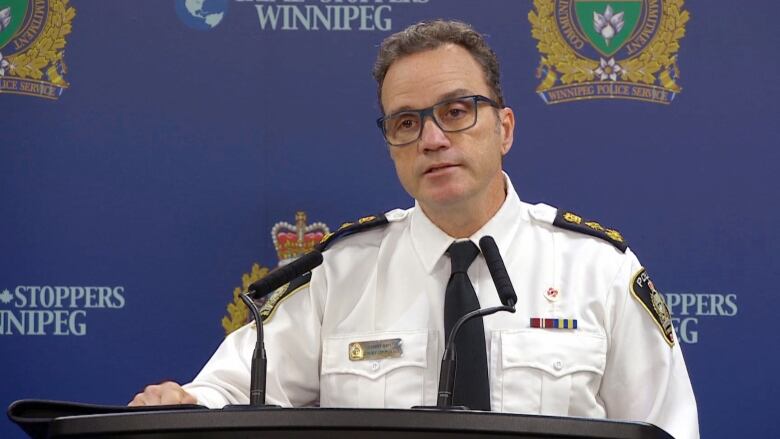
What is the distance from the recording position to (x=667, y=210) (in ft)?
8.82

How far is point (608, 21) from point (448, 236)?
88cm

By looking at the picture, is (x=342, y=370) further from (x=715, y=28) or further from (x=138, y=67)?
(x=715, y=28)

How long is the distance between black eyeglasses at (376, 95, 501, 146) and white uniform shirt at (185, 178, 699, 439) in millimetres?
205

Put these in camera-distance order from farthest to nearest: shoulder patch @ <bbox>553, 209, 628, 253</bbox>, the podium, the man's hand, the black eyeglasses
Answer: shoulder patch @ <bbox>553, 209, 628, 253</bbox> → the black eyeglasses → the man's hand → the podium

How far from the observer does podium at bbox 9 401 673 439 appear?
1.19 m

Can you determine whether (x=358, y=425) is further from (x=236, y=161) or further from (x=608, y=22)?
(x=608, y=22)

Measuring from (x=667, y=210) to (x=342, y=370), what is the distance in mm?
1032

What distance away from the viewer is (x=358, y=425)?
3.93ft

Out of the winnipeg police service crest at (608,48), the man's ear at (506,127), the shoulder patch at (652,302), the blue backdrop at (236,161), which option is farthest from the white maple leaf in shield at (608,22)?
the shoulder patch at (652,302)

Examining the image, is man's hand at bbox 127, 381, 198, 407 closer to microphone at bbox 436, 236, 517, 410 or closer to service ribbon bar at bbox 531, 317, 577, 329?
microphone at bbox 436, 236, 517, 410

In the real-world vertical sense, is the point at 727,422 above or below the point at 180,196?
below

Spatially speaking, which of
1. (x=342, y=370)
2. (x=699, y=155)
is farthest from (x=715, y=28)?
(x=342, y=370)

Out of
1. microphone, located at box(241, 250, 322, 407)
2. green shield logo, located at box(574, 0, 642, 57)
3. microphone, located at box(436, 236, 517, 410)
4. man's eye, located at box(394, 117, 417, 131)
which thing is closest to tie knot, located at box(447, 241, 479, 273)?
man's eye, located at box(394, 117, 417, 131)

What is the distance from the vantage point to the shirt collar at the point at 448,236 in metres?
2.17
